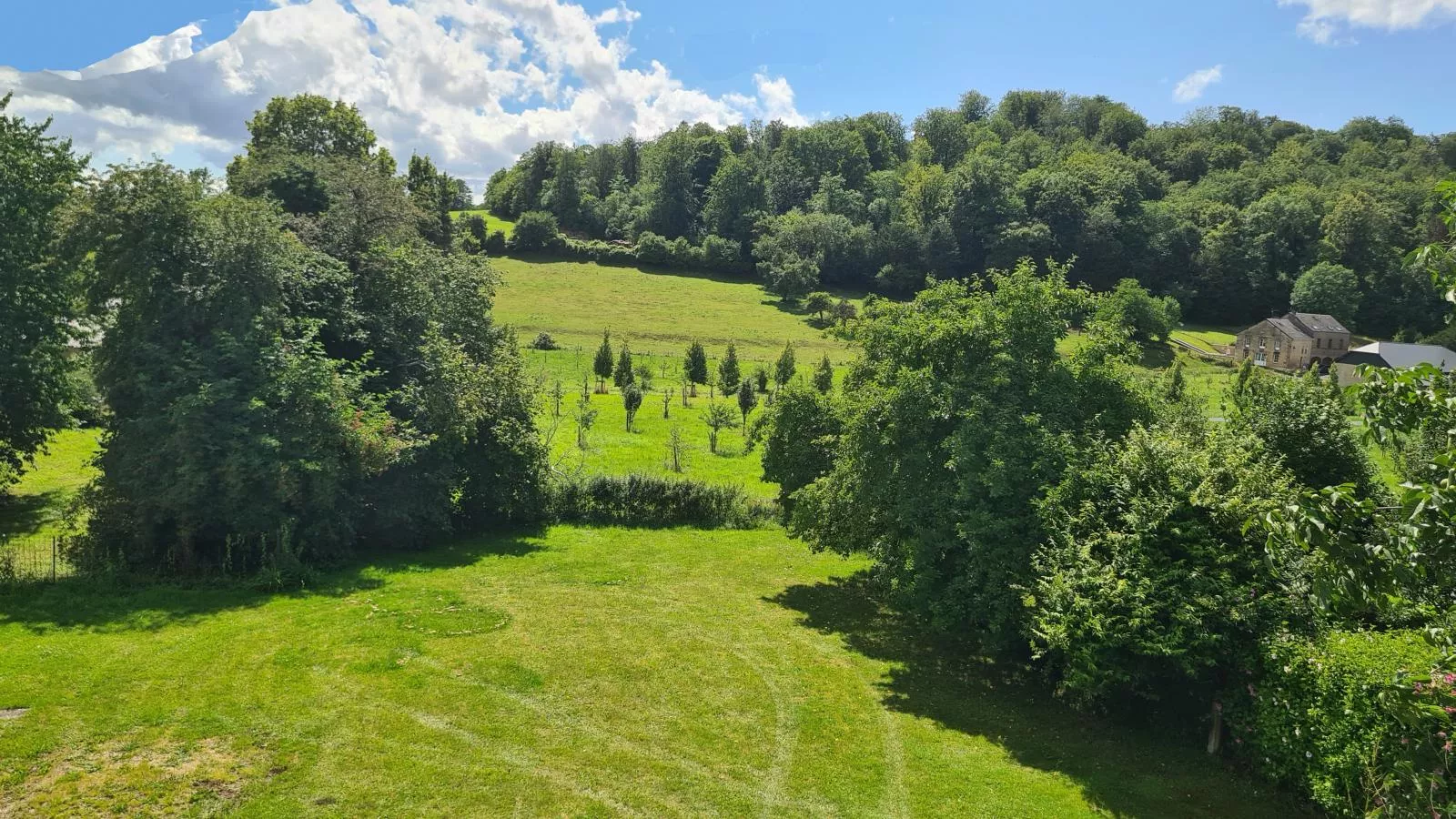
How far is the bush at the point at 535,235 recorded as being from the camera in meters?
92.9

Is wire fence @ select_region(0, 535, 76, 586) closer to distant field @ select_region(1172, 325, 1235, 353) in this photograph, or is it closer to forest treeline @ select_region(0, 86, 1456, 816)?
forest treeline @ select_region(0, 86, 1456, 816)

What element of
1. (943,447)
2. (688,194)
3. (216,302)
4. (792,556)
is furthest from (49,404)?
(688,194)

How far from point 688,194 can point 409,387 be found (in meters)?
91.8

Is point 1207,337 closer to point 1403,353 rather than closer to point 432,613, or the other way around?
point 1403,353

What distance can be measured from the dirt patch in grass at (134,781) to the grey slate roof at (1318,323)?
306 feet

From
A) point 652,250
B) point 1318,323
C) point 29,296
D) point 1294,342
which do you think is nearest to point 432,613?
point 29,296

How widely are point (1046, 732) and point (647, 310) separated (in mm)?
64753

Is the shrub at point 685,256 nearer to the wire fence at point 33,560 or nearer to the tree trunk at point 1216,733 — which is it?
the wire fence at point 33,560

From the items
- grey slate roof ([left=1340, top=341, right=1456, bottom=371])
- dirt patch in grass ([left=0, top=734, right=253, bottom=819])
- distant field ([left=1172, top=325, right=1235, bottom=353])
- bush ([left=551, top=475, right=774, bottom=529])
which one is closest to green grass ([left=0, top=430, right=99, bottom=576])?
dirt patch in grass ([left=0, top=734, right=253, bottom=819])

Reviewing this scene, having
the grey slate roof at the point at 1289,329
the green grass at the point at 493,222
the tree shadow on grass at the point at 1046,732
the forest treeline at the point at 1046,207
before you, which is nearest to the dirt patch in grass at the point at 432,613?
the tree shadow on grass at the point at 1046,732

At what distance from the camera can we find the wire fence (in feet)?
53.2

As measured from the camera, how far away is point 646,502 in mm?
26266

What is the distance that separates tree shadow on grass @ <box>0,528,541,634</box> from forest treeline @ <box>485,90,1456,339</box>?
222 ft

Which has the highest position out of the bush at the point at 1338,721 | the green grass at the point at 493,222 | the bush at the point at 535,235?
the green grass at the point at 493,222
